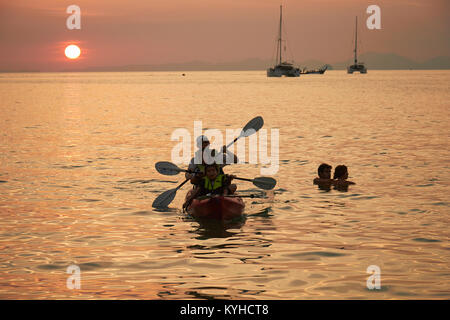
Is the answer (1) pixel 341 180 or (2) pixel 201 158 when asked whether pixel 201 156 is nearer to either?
(2) pixel 201 158

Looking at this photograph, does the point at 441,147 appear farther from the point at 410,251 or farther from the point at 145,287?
the point at 145,287

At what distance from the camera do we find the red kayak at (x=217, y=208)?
41.4 feet

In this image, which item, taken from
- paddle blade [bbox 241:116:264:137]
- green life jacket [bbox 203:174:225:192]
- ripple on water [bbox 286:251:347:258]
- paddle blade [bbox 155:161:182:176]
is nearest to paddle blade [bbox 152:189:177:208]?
paddle blade [bbox 155:161:182:176]

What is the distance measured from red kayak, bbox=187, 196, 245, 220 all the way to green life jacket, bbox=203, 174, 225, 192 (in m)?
0.44

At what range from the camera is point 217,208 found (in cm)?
1263

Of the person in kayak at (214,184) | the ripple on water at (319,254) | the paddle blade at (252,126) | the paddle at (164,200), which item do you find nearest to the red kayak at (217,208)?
the person in kayak at (214,184)

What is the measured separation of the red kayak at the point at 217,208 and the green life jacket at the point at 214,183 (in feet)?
1.45

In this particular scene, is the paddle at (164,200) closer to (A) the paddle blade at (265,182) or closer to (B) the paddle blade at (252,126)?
(A) the paddle blade at (265,182)

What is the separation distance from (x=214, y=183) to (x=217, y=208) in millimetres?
784

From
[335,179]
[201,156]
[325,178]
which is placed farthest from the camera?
[335,179]

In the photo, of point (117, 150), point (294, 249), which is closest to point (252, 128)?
point (294, 249)

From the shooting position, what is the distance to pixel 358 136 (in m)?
29.9

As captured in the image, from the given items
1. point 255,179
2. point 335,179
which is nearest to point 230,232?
point 255,179
